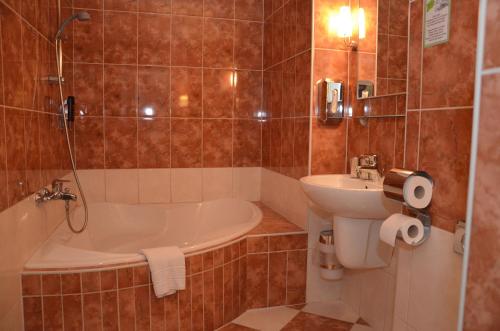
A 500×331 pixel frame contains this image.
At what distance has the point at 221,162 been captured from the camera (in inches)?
134

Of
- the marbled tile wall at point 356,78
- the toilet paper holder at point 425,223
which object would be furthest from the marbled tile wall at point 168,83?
the toilet paper holder at point 425,223

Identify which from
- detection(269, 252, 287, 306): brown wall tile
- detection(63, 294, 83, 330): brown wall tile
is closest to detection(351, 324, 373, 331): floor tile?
detection(269, 252, 287, 306): brown wall tile

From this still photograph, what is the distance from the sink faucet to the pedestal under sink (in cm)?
4

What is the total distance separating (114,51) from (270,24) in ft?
4.12

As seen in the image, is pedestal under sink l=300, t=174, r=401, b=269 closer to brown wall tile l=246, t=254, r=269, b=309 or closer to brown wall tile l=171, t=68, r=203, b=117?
brown wall tile l=246, t=254, r=269, b=309

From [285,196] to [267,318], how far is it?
2.91 feet

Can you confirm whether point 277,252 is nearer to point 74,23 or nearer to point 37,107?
Result: point 37,107

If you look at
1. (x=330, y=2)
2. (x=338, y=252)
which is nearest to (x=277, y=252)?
(x=338, y=252)

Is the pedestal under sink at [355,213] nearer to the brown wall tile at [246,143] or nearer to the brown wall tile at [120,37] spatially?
the brown wall tile at [246,143]

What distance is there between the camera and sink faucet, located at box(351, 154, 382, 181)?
2182 mm

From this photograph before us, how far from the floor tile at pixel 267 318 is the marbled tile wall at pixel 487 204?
6.21ft

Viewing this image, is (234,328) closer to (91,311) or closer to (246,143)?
(91,311)

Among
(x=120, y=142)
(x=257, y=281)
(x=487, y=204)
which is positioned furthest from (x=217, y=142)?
(x=487, y=204)

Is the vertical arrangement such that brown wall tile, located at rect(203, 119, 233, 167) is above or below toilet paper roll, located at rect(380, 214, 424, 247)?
above
